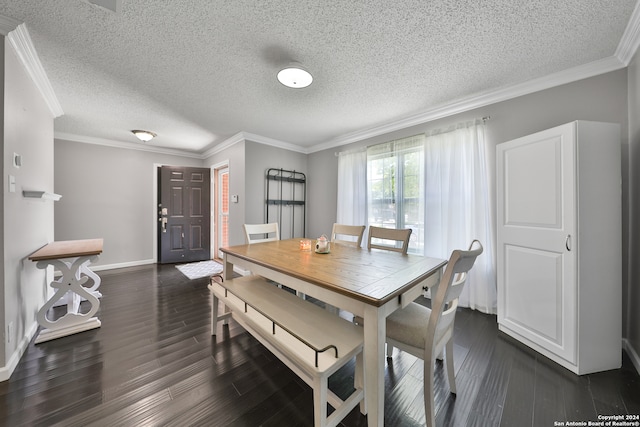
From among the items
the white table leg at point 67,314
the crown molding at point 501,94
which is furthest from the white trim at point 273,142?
the white table leg at point 67,314

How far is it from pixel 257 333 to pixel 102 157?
479 centimetres

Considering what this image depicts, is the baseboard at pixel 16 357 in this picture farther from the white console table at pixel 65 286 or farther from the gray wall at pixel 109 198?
the gray wall at pixel 109 198

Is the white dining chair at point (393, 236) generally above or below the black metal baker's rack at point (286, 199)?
below

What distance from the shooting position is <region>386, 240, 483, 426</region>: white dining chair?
105 centimetres

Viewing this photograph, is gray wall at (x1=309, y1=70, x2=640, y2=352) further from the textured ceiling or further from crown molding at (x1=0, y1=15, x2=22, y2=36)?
crown molding at (x1=0, y1=15, x2=22, y2=36)

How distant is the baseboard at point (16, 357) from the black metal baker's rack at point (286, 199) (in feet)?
8.93

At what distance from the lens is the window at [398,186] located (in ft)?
9.70

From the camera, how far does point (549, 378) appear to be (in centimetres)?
151

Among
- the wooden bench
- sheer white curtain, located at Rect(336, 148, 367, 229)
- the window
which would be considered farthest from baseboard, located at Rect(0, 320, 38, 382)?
the window

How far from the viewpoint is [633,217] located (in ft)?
5.70

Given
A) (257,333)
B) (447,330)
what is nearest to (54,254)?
(257,333)

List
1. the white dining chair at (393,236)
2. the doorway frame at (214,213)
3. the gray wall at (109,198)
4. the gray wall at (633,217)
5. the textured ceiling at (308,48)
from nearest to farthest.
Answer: the textured ceiling at (308,48), the gray wall at (633,217), the white dining chair at (393,236), the gray wall at (109,198), the doorway frame at (214,213)

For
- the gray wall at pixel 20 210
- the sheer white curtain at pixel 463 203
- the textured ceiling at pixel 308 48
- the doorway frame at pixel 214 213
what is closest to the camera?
the textured ceiling at pixel 308 48

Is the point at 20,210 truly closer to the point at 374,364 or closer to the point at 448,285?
the point at 374,364
